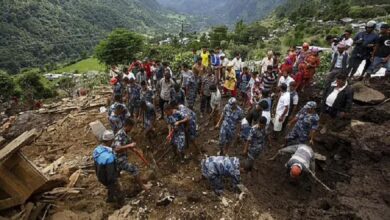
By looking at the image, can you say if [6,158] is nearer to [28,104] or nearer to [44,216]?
[44,216]

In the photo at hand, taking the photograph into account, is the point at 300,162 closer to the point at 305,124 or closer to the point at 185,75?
the point at 305,124

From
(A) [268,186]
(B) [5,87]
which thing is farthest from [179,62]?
(B) [5,87]

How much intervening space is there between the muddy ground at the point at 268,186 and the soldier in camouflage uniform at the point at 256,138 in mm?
614

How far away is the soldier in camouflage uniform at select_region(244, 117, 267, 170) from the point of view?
6.97 metres

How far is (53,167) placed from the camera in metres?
8.42

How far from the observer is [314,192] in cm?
708

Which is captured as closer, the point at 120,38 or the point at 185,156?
the point at 185,156

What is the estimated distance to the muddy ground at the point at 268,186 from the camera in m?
6.29

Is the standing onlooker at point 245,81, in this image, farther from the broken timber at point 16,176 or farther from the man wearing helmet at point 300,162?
the broken timber at point 16,176

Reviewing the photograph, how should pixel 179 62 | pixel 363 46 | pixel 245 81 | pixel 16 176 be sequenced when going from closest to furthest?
1. pixel 16 176
2. pixel 363 46
3. pixel 245 81
4. pixel 179 62

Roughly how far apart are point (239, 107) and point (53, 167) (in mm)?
5019

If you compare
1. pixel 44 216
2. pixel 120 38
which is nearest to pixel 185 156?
pixel 44 216

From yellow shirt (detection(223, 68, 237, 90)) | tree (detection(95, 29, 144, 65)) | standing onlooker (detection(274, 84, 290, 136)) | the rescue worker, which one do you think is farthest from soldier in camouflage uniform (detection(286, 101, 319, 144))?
tree (detection(95, 29, 144, 65))

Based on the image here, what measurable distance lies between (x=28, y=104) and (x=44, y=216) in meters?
14.5
